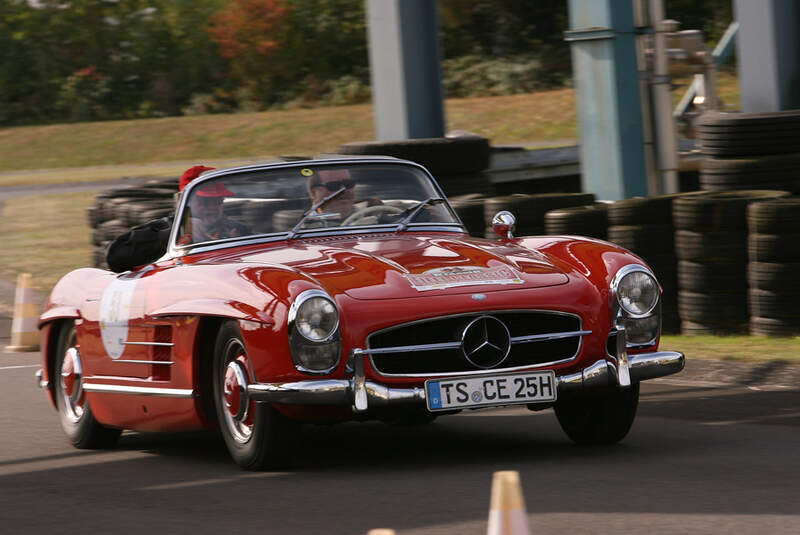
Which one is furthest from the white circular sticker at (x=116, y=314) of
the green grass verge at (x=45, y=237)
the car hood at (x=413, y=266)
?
the green grass verge at (x=45, y=237)

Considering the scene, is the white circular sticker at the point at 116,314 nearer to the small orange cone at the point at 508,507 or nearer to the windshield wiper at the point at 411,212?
the windshield wiper at the point at 411,212

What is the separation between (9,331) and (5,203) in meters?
15.4

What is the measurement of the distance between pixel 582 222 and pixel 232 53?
41.9 meters

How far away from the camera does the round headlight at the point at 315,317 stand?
18.4 feet

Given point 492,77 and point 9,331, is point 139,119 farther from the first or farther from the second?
point 9,331

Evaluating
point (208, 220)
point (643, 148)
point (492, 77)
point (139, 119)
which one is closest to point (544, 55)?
point (492, 77)

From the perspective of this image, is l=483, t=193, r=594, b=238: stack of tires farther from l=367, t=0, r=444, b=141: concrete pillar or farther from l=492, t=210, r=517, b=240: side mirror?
l=367, t=0, r=444, b=141: concrete pillar

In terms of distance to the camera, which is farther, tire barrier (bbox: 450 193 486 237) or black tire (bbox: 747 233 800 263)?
tire barrier (bbox: 450 193 486 237)

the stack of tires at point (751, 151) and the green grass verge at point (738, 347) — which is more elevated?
the stack of tires at point (751, 151)

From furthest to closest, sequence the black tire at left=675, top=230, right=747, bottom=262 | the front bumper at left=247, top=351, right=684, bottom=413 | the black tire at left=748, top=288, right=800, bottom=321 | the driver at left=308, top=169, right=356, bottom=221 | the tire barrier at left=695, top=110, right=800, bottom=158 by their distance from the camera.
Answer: the tire barrier at left=695, top=110, right=800, bottom=158, the black tire at left=675, top=230, right=747, bottom=262, the black tire at left=748, top=288, right=800, bottom=321, the driver at left=308, top=169, right=356, bottom=221, the front bumper at left=247, top=351, right=684, bottom=413

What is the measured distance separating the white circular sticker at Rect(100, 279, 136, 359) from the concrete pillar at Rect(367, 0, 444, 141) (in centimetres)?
734

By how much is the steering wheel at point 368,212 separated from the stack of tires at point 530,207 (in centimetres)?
326

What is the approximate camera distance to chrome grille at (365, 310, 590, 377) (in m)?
5.71

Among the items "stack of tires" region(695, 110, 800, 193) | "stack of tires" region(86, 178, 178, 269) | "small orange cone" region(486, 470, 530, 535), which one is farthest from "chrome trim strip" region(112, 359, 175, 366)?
"stack of tires" region(86, 178, 178, 269)
